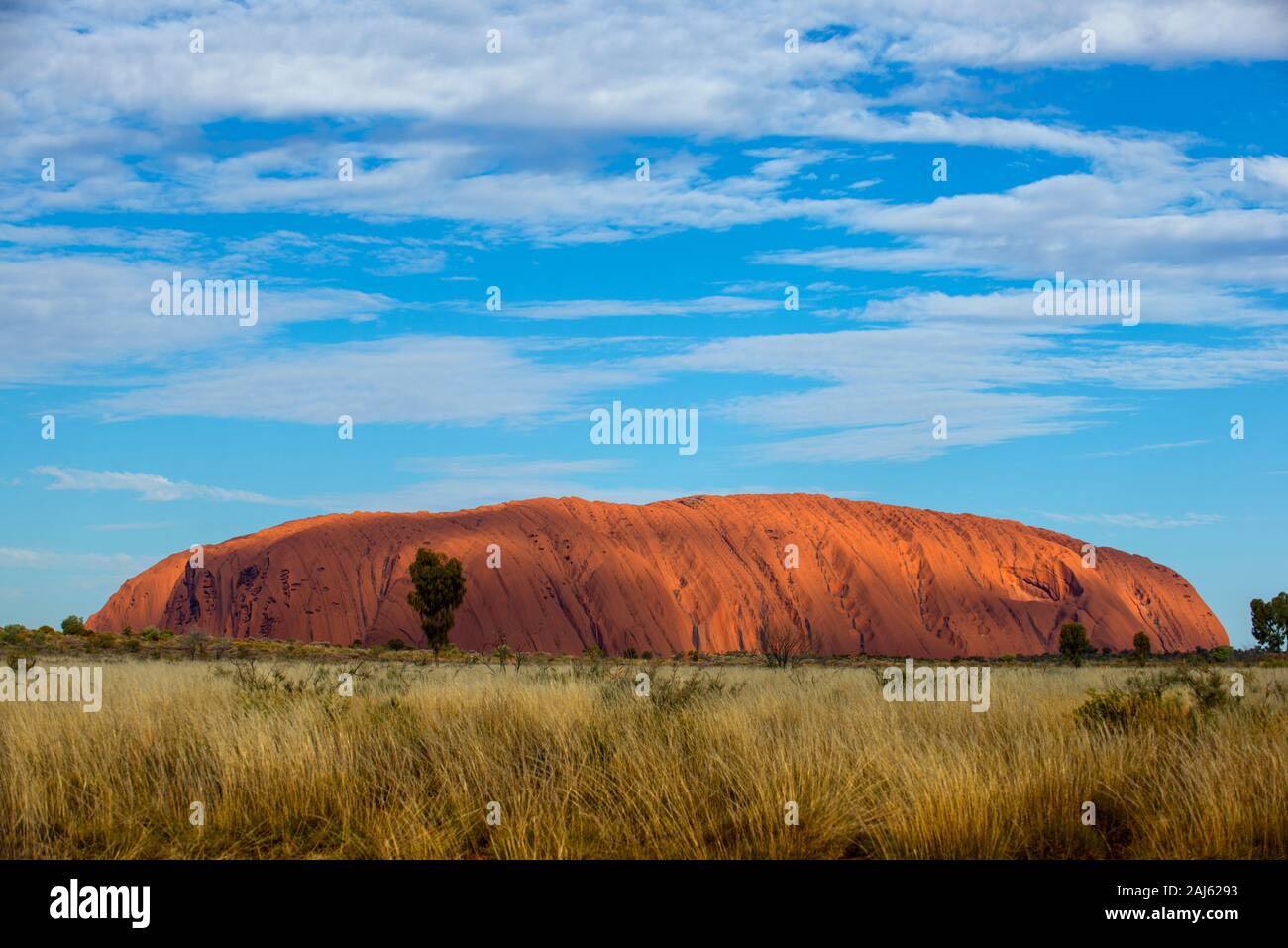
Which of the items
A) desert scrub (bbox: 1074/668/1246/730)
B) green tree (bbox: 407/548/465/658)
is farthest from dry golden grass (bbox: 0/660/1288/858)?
green tree (bbox: 407/548/465/658)

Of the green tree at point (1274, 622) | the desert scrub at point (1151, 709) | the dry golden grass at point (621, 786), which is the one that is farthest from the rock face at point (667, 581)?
the dry golden grass at point (621, 786)

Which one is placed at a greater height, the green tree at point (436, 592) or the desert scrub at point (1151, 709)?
the green tree at point (436, 592)

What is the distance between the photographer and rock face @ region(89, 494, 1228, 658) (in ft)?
342

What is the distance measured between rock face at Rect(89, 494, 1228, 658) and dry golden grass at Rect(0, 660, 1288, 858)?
85.2 metres

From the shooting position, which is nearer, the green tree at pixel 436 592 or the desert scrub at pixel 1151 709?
the desert scrub at pixel 1151 709

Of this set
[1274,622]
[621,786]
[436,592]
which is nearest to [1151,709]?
[621,786]

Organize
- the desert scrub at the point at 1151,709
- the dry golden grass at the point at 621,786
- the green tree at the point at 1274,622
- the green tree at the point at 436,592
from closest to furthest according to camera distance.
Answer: the dry golden grass at the point at 621,786
the desert scrub at the point at 1151,709
the green tree at the point at 436,592
the green tree at the point at 1274,622

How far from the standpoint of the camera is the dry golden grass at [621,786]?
26.8 feet

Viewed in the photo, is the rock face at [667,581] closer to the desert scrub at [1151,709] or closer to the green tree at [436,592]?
the green tree at [436,592]

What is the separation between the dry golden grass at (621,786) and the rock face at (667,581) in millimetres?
85187

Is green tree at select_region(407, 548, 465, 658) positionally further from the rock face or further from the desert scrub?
the desert scrub

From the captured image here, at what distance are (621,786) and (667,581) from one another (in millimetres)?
103291
